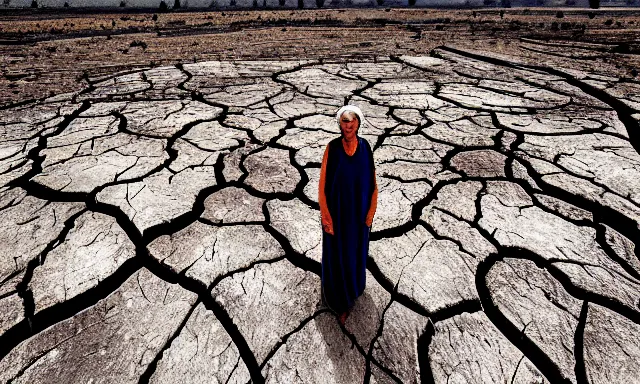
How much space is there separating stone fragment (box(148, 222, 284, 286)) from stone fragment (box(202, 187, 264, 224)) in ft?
0.24

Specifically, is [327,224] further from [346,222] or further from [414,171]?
[414,171]

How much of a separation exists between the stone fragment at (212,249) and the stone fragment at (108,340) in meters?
0.13

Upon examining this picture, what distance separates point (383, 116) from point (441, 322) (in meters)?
2.34

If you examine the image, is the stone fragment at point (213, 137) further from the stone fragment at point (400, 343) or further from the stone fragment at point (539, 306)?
the stone fragment at point (539, 306)

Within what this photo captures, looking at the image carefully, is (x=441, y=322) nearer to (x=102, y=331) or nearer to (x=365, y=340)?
(x=365, y=340)

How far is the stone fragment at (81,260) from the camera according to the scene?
1521 mm

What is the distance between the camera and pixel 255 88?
4.18 m

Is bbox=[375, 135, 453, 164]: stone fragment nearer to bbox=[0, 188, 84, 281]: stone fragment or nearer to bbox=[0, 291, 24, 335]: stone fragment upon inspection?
bbox=[0, 188, 84, 281]: stone fragment

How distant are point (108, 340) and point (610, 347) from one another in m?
1.87

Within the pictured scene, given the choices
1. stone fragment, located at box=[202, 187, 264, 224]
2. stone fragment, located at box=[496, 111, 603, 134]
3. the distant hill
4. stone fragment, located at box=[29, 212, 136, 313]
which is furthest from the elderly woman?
the distant hill

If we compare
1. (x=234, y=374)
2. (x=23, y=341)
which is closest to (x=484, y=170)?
(x=234, y=374)

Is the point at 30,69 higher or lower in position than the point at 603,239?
higher

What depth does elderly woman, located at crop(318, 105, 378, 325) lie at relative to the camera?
1.24 metres

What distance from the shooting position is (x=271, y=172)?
2.45m
